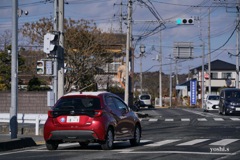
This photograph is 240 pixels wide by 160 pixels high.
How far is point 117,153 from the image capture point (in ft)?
47.2

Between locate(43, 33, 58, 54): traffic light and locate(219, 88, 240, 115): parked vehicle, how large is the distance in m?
21.0

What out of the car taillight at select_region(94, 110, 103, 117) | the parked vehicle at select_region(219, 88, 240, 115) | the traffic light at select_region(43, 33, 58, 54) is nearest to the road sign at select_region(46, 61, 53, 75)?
the traffic light at select_region(43, 33, 58, 54)

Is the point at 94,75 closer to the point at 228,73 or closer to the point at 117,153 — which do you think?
the point at 117,153

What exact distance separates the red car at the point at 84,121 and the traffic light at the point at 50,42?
4.83m

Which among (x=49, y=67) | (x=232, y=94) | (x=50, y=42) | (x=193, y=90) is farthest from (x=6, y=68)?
(x=193, y=90)

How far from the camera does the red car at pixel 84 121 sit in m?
15.0

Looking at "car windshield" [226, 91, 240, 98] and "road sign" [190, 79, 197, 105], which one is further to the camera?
"road sign" [190, 79, 197, 105]

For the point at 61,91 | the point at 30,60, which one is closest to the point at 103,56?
the point at 30,60

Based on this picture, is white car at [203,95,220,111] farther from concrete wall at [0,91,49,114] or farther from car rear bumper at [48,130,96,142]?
car rear bumper at [48,130,96,142]

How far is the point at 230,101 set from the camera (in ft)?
127

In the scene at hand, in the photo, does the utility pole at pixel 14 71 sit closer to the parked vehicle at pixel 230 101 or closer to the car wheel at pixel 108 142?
the car wheel at pixel 108 142

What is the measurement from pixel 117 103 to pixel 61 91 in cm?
665

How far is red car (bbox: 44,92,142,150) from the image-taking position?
14977 mm

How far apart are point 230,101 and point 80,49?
12996mm
